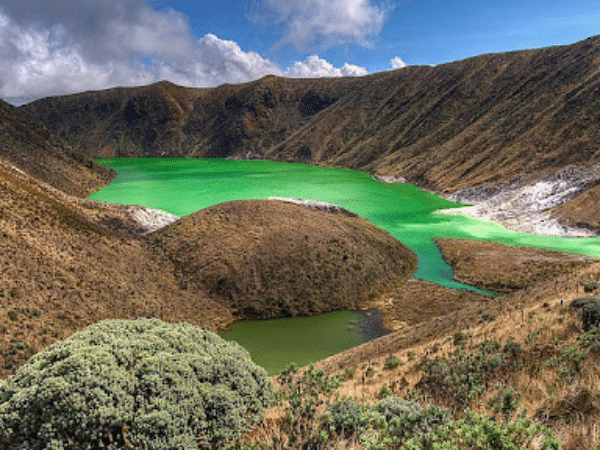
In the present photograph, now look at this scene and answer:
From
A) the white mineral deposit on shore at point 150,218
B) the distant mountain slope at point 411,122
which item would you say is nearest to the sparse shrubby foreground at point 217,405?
the white mineral deposit on shore at point 150,218

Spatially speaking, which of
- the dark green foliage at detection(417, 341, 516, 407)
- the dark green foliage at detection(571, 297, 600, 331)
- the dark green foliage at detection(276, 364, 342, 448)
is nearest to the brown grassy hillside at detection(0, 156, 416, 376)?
the dark green foliage at detection(276, 364, 342, 448)

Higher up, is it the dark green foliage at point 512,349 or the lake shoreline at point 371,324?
the dark green foliage at point 512,349

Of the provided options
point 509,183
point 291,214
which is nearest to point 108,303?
point 291,214

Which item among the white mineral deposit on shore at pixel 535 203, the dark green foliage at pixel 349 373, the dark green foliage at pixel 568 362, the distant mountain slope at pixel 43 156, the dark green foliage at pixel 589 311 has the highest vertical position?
the distant mountain slope at pixel 43 156

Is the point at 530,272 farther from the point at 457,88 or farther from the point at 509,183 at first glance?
the point at 457,88

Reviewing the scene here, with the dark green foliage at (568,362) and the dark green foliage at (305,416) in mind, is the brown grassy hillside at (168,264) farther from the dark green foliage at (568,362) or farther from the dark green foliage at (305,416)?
the dark green foliage at (568,362)

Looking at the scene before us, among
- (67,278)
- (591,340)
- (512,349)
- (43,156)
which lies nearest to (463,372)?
(512,349)

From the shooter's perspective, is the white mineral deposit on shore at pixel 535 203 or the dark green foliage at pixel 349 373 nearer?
the dark green foliage at pixel 349 373

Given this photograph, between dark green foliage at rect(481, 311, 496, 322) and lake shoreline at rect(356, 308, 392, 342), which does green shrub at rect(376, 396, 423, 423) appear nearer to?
dark green foliage at rect(481, 311, 496, 322)
